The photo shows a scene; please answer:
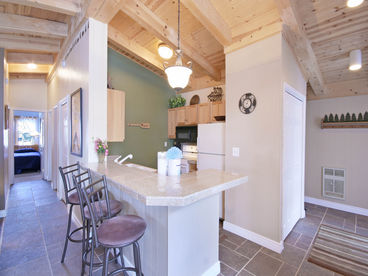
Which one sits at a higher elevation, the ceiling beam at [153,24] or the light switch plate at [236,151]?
the ceiling beam at [153,24]

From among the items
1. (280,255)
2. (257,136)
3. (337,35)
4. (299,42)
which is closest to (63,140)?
(257,136)

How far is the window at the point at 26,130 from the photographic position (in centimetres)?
817

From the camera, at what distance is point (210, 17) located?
2.36 m

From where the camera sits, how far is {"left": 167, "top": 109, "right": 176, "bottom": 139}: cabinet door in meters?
5.19

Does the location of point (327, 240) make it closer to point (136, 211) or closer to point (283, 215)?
point (283, 215)

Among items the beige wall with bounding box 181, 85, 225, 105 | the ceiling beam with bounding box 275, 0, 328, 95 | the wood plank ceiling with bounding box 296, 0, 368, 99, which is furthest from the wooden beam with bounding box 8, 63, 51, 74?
the wood plank ceiling with bounding box 296, 0, 368, 99

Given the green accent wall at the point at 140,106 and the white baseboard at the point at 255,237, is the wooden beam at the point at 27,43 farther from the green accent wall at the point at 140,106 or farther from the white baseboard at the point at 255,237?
the white baseboard at the point at 255,237

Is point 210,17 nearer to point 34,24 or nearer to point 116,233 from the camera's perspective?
point 116,233

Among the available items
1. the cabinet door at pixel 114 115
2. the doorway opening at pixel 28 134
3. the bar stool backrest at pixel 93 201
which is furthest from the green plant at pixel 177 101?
the doorway opening at pixel 28 134

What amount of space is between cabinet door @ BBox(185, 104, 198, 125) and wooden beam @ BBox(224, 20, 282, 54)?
1846 millimetres

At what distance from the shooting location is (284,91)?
237cm

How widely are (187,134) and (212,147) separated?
4.65 ft

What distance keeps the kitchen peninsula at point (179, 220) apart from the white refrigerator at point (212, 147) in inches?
48.8

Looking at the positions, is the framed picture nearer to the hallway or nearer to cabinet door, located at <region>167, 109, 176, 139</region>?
the hallway
